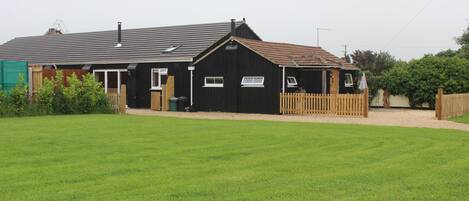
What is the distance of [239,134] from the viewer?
14492 mm

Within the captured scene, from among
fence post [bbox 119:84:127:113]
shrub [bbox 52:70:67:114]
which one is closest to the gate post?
fence post [bbox 119:84:127:113]

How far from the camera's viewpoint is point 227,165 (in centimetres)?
938

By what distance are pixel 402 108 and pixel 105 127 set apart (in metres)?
21.9

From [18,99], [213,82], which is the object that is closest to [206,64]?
[213,82]

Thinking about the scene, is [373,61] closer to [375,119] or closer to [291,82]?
[291,82]

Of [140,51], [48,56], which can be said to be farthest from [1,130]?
[48,56]

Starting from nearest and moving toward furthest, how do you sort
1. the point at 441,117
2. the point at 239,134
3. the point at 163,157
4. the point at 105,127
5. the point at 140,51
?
the point at 163,157
the point at 239,134
the point at 105,127
the point at 441,117
the point at 140,51

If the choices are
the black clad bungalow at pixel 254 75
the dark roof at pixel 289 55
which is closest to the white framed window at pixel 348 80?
the dark roof at pixel 289 55

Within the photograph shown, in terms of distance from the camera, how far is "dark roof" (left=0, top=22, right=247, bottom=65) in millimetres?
31469

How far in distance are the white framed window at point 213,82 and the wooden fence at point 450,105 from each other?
10175 millimetres

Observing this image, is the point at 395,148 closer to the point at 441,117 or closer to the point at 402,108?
the point at 441,117

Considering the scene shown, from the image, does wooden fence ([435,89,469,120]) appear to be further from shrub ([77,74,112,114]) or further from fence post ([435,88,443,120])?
shrub ([77,74,112,114])

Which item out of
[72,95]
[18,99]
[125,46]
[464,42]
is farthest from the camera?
[464,42]

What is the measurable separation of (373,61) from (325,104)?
16908 millimetres
